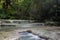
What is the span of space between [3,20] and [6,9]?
104cm

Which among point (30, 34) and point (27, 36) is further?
point (30, 34)

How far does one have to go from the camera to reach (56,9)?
959 centimetres

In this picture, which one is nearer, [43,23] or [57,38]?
[57,38]

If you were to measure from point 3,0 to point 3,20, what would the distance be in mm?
1676

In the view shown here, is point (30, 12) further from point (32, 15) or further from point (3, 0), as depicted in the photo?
point (3, 0)

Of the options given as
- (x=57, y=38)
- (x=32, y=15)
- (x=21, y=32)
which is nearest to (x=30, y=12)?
(x=32, y=15)

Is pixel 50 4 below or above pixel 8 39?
above

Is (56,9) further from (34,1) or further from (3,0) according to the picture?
(3,0)

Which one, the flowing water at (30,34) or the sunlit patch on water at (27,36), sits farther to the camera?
the sunlit patch on water at (27,36)

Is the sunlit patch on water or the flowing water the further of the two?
the sunlit patch on water

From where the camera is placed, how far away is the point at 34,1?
10148 millimetres

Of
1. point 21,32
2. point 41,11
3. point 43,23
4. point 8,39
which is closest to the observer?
point 8,39

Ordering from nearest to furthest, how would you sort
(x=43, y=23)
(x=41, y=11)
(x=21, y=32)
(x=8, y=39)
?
(x=8, y=39) → (x=21, y=32) → (x=43, y=23) → (x=41, y=11)

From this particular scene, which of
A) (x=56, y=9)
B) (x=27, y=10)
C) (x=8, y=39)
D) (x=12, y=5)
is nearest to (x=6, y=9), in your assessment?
(x=12, y=5)
